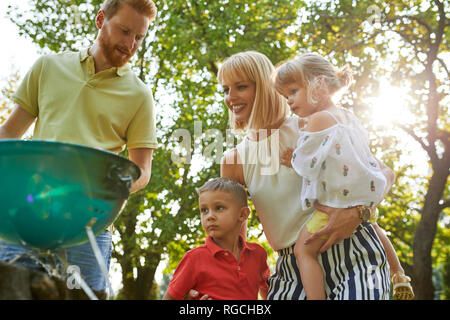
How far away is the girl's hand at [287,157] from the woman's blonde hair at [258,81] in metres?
0.25

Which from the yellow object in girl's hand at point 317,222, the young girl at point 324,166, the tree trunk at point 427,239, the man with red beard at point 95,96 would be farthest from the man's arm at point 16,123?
the tree trunk at point 427,239

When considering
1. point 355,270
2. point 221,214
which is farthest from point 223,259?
point 355,270

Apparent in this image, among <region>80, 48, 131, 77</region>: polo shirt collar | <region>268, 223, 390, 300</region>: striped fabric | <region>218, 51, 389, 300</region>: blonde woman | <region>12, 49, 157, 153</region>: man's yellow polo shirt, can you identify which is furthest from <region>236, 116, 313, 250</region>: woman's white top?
<region>80, 48, 131, 77</region>: polo shirt collar

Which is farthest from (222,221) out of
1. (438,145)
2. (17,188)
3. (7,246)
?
(438,145)

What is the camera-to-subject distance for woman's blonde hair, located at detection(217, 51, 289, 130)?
2.38 metres

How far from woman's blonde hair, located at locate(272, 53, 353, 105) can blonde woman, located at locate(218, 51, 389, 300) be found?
154mm

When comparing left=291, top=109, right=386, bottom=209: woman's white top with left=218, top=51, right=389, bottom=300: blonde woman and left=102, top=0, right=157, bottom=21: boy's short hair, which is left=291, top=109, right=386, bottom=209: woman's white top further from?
left=102, top=0, right=157, bottom=21: boy's short hair

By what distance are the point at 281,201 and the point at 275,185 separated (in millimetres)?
95

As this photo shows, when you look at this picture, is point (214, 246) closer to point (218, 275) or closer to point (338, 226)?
point (218, 275)

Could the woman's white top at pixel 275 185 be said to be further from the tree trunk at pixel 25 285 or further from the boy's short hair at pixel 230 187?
the tree trunk at pixel 25 285

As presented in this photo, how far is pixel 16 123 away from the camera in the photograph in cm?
221

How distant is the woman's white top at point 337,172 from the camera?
1.95 meters

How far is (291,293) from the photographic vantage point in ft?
6.75
